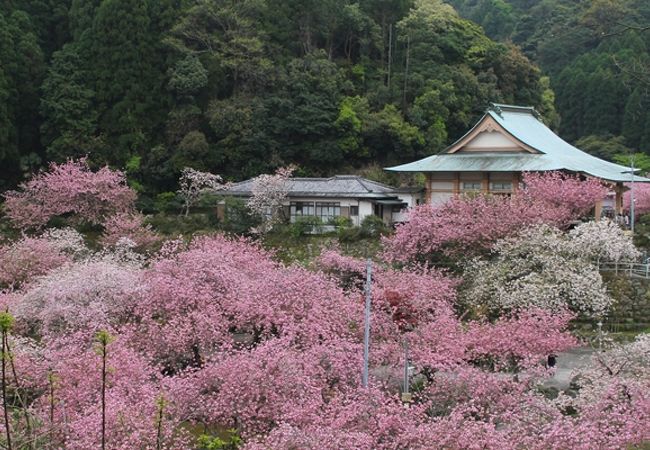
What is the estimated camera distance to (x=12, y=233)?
2878 cm

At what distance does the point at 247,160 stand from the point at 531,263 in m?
19.6

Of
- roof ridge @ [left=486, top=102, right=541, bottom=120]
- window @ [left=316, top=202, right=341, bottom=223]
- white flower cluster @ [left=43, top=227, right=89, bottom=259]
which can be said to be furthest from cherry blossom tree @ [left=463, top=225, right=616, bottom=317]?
white flower cluster @ [left=43, top=227, right=89, bottom=259]

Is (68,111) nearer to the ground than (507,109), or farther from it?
farther from it

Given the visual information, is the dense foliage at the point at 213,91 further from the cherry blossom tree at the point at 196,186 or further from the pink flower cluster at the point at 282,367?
the pink flower cluster at the point at 282,367

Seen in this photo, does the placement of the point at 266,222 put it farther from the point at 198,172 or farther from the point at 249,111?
the point at 249,111

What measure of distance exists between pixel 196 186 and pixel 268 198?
4642 millimetres

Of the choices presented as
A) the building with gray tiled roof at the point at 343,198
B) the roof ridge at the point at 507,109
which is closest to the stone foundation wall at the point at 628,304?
the roof ridge at the point at 507,109

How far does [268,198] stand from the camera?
95.1ft

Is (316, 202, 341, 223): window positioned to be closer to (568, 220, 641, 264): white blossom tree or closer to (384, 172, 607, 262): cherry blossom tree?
(384, 172, 607, 262): cherry blossom tree

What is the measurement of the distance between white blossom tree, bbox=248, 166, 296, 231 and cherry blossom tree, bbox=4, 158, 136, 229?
5.45 metres

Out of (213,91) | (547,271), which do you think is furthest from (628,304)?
(213,91)

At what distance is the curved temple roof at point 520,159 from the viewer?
26.8m

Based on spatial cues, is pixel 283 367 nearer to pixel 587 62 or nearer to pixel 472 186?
pixel 472 186

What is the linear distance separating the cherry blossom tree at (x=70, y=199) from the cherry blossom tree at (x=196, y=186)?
265 cm
